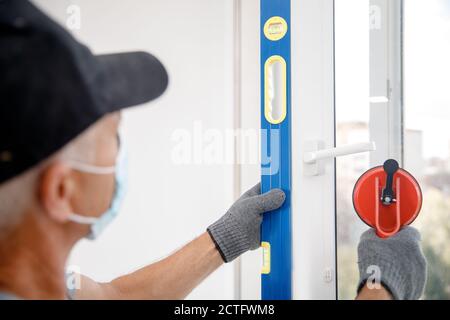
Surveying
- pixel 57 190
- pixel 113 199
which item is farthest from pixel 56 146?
pixel 113 199

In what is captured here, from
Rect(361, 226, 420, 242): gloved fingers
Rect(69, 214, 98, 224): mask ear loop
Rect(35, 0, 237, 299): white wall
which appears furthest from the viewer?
Rect(35, 0, 237, 299): white wall

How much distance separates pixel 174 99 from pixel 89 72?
569 mm

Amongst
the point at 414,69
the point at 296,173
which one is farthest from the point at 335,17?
the point at 296,173

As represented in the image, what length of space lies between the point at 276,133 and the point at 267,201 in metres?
0.15

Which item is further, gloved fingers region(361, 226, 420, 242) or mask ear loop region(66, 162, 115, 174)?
gloved fingers region(361, 226, 420, 242)

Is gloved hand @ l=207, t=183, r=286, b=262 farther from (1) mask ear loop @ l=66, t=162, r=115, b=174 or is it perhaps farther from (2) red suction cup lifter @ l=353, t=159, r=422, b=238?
(1) mask ear loop @ l=66, t=162, r=115, b=174

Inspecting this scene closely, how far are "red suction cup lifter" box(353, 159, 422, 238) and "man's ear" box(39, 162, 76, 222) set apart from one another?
A: 58 centimetres

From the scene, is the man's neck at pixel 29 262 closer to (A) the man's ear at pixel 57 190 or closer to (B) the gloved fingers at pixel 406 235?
(A) the man's ear at pixel 57 190

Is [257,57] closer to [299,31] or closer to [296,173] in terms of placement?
[299,31]

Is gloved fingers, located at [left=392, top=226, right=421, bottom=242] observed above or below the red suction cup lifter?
below

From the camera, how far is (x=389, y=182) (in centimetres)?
89

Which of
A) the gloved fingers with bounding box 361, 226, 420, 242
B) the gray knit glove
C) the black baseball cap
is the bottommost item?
the gray knit glove

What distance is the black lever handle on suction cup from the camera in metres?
0.88

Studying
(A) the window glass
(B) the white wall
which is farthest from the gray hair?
(A) the window glass
